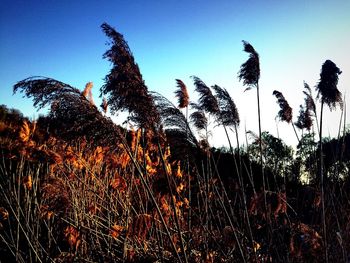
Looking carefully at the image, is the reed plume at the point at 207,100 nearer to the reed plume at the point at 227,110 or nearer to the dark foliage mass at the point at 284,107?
the reed plume at the point at 227,110

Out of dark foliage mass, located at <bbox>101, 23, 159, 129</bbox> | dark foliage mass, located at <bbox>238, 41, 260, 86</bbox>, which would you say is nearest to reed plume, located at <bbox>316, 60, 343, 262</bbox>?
dark foliage mass, located at <bbox>238, 41, 260, 86</bbox>

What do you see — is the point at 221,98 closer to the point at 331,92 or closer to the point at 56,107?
the point at 331,92

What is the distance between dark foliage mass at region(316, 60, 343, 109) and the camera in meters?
3.97

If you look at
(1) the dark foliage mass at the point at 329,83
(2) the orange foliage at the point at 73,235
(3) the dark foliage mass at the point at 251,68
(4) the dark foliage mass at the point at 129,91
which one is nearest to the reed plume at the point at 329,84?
(1) the dark foliage mass at the point at 329,83

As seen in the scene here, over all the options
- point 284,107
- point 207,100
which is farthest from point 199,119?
point 284,107

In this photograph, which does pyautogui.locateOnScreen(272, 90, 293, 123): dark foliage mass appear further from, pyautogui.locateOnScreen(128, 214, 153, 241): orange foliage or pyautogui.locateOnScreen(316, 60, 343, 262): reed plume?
pyautogui.locateOnScreen(128, 214, 153, 241): orange foliage

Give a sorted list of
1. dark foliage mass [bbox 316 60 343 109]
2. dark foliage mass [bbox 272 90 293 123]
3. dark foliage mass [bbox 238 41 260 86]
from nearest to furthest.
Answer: dark foliage mass [bbox 316 60 343 109]
dark foliage mass [bbox 238 41 260 86]
dark foliage mass [bbox 272 90 293 123]

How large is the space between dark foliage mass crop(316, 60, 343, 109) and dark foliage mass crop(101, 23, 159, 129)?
8.12 ft

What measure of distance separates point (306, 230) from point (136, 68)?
334cm

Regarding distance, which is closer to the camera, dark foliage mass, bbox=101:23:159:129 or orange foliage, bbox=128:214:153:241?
dark foliage mass, bbox=101:23:159:129

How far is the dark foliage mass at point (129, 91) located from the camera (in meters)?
2.78

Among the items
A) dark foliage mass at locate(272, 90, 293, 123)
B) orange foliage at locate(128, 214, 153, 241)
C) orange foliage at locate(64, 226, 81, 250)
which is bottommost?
orange foliage at locate(64, 226, 81, 250)

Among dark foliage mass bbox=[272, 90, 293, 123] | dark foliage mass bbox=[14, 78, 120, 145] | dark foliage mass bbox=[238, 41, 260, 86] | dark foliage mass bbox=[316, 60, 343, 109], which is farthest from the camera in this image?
dark foliage mass bbox=[272, 90, 293, 123]

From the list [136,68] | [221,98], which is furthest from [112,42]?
[221,98]
